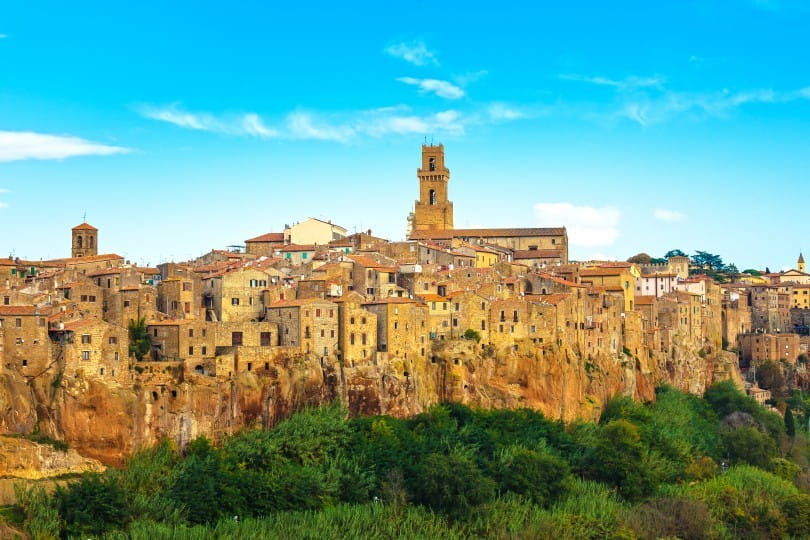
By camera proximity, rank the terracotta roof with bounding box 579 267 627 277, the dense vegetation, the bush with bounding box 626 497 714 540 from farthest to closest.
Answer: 1. the terracotta roof with bounding box 579 267 627 277
2. the bush with bounding box 626 497 714 540
3. the dense vegetation

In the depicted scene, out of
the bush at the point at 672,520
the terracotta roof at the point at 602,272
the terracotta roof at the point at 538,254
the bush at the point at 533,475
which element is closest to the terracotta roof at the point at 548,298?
the terracotta roof at the point at 602,272

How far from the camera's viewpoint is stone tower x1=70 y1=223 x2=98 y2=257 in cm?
7969

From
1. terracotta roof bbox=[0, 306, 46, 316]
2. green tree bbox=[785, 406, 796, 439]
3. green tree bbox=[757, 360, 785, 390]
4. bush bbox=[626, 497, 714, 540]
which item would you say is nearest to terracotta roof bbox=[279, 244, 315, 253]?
terracotta roof bbox=[0, 306, 46, 316]

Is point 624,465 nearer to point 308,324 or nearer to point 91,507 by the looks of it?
point 308,324

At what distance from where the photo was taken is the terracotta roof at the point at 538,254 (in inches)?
3820

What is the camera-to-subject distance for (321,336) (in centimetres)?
6294

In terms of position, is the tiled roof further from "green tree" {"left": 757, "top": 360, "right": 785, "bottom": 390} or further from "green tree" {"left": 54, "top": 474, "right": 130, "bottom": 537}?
"green tree" {"left": 757, "top": 360, "right": 785, "bottom": 390}

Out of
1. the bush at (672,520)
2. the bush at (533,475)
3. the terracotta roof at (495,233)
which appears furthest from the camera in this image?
the terracotta roof at (495,233)

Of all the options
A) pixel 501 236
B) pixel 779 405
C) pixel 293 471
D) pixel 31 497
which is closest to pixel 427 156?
pixel 501 236

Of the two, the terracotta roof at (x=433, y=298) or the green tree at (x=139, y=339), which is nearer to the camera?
the green tree at (x=139, y=339)

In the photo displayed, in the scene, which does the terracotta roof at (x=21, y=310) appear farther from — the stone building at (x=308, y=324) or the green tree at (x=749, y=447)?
the green tree at (x=749, y=447)

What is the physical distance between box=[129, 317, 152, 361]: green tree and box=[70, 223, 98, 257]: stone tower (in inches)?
841

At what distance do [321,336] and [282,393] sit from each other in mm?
4602

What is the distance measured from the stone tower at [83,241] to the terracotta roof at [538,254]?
3474cm
